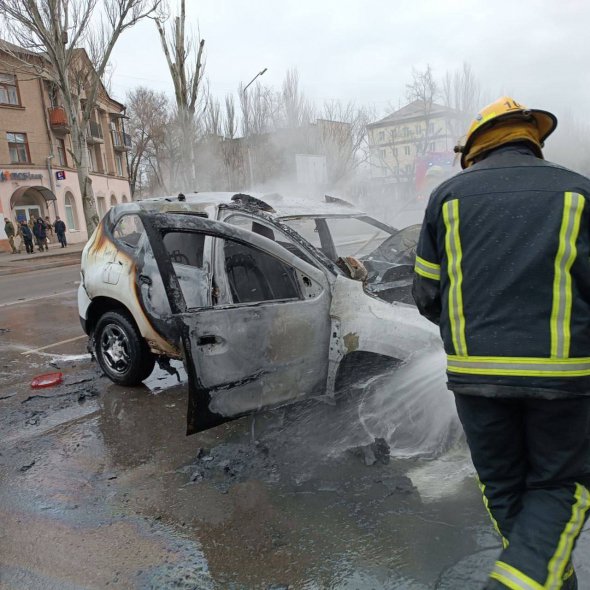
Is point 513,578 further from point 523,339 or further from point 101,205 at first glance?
point 101,205

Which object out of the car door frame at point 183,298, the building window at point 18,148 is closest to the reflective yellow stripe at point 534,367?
the car door frame at point 183,298

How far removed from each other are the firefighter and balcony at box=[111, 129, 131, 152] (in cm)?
4389

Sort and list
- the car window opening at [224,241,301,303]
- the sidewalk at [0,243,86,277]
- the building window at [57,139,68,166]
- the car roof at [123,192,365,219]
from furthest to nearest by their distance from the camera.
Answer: the building window at [57,139,68,166] < the sidewalk at [0,243,86,277] < the car roof at [123,192,365,219] < the car window opening at [224,241,301,303]

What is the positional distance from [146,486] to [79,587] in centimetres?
86

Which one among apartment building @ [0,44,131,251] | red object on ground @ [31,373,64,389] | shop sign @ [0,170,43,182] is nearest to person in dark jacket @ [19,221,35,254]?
apartment building @ [0,44,131,251]

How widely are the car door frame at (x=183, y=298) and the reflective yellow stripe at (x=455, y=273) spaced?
5.58ft

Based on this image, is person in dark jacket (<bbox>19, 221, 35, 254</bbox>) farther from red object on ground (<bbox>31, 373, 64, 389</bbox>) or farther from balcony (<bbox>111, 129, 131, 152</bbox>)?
balcony (<bbox>111, 129, 131, 152</bbox>)

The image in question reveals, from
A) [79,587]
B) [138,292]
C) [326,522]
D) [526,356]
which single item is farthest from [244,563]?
[138,292]

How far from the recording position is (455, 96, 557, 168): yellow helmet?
1.87 metres

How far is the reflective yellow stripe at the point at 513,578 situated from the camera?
163cm

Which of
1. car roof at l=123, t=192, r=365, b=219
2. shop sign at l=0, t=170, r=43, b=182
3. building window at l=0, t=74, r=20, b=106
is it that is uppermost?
building window at l=0, t=74, r=20, b=106

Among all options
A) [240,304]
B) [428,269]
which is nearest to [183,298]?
[240,304]

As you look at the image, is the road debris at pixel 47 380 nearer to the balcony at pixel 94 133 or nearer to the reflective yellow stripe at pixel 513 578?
the reflective yellow stripe at pixel 513 578

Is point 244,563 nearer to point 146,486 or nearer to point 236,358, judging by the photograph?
point 146,486
